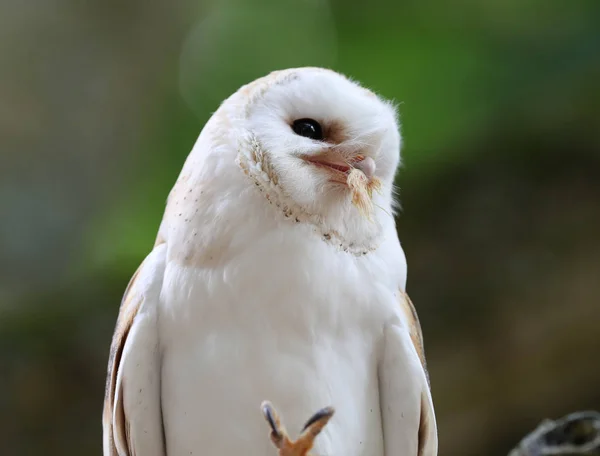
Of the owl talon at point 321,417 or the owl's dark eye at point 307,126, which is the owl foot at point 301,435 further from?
the owl's dark eye at point 307,126

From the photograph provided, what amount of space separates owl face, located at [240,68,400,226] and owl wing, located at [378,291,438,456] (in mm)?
134

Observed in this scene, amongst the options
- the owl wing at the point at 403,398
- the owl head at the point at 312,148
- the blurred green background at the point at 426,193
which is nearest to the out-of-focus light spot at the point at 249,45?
the blurred green background at the point at 426,193

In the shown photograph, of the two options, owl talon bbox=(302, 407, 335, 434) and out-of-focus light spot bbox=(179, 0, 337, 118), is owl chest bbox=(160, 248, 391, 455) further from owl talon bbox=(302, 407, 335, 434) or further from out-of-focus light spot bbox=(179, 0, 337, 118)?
out-of-focus light spot bbox=(179, 0, 337, 118)

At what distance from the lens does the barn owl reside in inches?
25.9

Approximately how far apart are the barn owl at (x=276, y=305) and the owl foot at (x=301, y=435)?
0.06 meters

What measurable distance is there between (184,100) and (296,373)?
3.08 feet

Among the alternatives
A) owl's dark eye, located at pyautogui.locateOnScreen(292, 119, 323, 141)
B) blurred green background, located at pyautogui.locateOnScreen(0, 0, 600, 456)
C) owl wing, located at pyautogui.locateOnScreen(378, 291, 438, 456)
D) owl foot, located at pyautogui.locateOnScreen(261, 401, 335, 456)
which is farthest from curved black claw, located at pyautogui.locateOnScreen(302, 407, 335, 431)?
blurred green background, located at pyautogui.locateOnScreen(0, 0, 600, 456)

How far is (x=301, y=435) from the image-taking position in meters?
0.59

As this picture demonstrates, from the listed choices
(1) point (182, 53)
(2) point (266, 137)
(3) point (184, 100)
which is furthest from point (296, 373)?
(1) point (182, 53)

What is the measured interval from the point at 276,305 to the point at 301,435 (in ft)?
0.42

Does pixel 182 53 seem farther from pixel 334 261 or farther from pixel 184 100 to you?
pixel 334 261

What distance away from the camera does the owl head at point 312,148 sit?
2.21 ft

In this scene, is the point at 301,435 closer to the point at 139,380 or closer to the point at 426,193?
the point at 139,380

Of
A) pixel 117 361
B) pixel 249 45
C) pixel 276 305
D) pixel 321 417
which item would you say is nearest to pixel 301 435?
pixel 321 417
